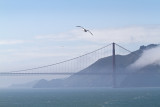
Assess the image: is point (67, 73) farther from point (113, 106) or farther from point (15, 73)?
point (113, 106)

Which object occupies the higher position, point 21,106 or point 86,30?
point 86,30

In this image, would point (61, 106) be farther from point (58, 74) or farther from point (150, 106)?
point (58, 74)

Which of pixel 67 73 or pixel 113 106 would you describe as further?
pixel 67 73

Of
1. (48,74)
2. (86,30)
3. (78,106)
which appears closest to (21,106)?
(78,106)

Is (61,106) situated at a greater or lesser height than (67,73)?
lesser

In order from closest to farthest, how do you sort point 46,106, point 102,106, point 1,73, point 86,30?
A: point 86,30 < point 102,106 < point 46,106 < point 1,73

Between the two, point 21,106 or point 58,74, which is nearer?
point 21,106

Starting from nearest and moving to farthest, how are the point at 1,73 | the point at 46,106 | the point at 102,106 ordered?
the point at 102,106
the point at 46,106
the point at 1,73

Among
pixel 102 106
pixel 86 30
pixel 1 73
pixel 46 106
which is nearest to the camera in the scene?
pixel 86 30

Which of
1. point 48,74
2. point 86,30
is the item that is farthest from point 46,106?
point 48,74
